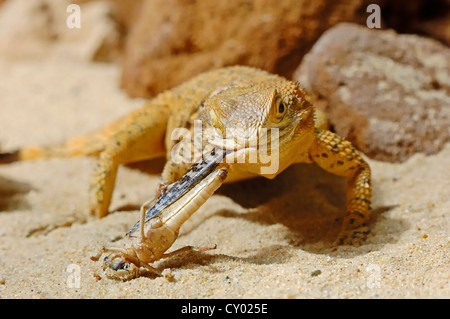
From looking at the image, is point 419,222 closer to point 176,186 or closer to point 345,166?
point 345,166

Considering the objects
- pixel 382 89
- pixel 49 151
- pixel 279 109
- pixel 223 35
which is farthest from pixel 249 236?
pixel 49 151

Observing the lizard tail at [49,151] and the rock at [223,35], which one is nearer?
the rock at [223,35]

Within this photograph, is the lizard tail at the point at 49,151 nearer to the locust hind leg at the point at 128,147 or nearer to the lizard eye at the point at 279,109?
the locust hind leg at the point at 128,147

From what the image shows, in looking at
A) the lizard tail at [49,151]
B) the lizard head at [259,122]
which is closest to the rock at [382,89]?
the lizard head at [259,122]

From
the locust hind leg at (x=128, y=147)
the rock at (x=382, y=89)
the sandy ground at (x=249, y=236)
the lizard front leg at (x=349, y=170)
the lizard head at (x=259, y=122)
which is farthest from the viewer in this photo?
the rock at (x=382, y=89)

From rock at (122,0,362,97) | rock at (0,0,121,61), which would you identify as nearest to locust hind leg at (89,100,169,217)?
rock at (122,0,362,97)

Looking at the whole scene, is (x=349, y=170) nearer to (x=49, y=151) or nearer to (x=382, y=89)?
(x=382, y=89)
